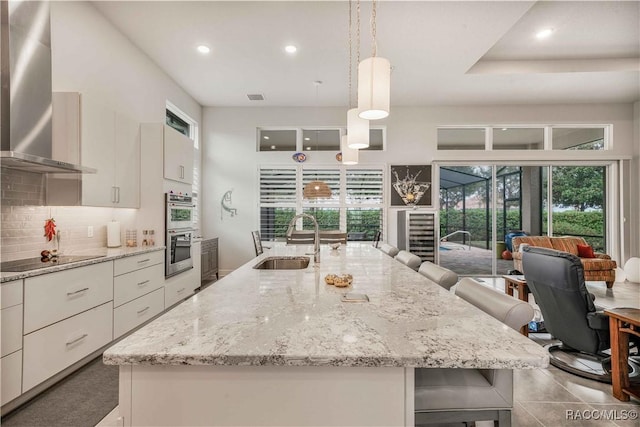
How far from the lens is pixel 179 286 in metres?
4.09

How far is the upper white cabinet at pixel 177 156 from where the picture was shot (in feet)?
12.8

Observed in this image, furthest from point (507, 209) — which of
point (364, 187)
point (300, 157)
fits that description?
point (300, 157)

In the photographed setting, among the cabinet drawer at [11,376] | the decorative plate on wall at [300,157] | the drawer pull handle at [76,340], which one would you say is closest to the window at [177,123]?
the decorative plate on wall at [300,157]

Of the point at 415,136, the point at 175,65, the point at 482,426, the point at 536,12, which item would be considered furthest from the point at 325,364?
the point at 415,136

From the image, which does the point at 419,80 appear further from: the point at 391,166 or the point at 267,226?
the point at 267,226

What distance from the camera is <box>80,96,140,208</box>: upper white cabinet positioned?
2.83 m

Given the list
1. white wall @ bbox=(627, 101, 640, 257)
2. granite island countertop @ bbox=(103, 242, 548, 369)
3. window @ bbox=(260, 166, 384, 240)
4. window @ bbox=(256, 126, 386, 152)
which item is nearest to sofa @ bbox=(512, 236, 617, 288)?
white wall @ bbox=(627, 101, 640, 257)

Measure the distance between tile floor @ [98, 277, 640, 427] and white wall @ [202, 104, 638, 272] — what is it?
4.17m

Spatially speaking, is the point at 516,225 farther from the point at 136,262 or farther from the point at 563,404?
the point at 136,262

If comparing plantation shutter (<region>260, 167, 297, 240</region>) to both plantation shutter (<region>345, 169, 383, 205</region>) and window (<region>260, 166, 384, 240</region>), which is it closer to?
window (<region>260, 166, 384, 240</region>)

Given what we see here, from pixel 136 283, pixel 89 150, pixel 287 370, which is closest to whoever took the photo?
pixel 287 370

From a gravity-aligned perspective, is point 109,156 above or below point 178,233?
above

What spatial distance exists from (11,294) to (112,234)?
5.65ft

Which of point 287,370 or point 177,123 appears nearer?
point 287,370
